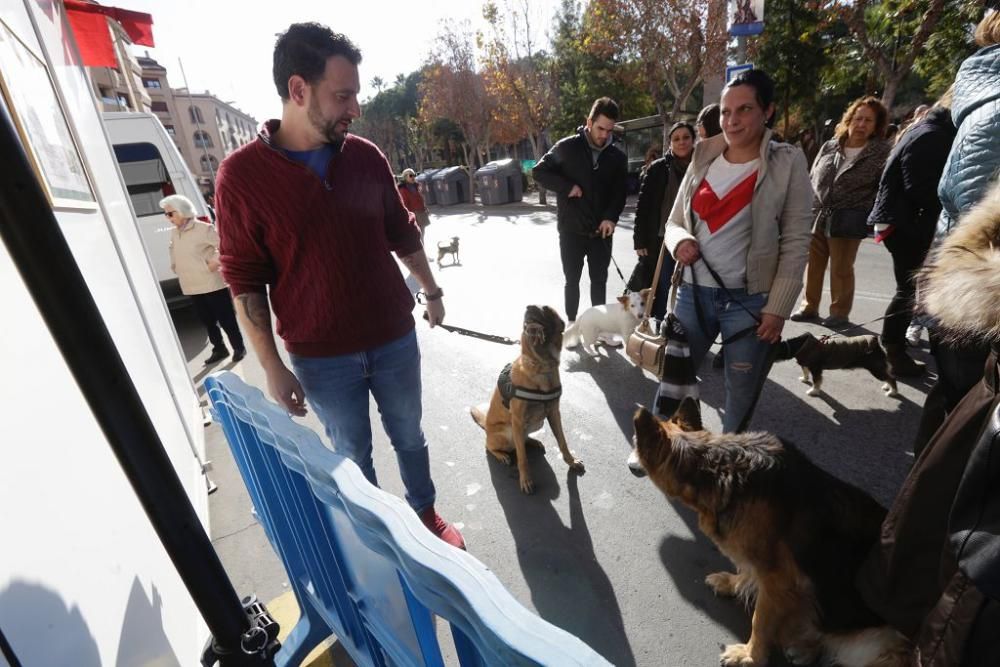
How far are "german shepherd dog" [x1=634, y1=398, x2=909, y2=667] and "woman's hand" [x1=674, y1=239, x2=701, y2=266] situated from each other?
3.50 feet

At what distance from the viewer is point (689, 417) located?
2186 mm

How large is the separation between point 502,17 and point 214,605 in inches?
882

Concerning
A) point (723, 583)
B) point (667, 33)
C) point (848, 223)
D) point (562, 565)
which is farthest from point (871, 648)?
point (667, 33)

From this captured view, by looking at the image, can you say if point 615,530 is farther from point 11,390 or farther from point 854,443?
point 11,390

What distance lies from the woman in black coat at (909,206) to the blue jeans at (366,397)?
295 cm

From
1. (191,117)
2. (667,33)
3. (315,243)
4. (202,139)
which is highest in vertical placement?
(191,117)

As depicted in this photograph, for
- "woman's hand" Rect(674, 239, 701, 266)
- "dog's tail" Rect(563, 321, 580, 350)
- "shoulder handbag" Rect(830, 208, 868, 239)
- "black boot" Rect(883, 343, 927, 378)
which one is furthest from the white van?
"black boot" Rect(883, 343, 927, 378)

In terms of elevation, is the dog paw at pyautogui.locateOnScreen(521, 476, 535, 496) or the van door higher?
→ the van door

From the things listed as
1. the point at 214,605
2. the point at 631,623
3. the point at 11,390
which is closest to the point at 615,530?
the point at 631,623

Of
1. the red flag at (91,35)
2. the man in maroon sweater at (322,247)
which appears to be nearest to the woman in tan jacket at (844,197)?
the man in maroon sweater at (322,247)

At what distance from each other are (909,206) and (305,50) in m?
4.04

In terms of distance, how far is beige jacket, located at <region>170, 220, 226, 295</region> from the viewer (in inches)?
194

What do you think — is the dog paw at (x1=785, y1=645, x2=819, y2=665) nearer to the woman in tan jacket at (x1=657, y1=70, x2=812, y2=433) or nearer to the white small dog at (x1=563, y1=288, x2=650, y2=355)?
the woman in tan jacket at (x1=657, y1=70, x2=812, y2=433)

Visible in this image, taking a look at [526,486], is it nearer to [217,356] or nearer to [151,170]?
[217,356]
